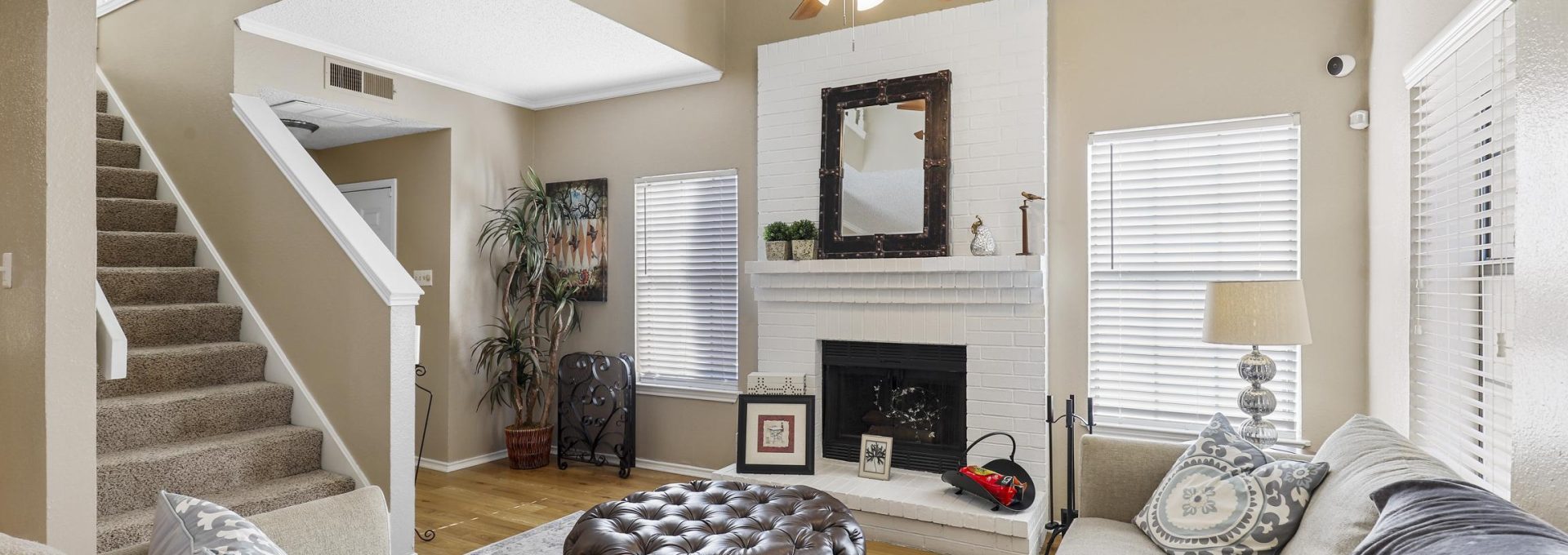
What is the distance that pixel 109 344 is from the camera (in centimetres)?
256

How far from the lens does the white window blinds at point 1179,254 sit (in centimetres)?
345

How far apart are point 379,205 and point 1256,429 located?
205 inches

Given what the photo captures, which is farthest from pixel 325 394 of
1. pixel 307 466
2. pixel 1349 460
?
pixel 1349 460

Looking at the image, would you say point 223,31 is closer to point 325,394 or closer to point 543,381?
point 325,394

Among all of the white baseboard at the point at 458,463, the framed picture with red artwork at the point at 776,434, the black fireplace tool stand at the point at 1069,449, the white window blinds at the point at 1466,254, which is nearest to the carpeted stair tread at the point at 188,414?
the white baseboard at the point at 458,463

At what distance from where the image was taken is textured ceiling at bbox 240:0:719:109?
363 centimetres

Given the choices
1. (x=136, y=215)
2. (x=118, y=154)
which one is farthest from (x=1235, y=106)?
(x=118, y=154)

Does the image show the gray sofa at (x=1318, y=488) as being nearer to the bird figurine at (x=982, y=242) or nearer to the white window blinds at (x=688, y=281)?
the bird figurine at (x=982, y=242)

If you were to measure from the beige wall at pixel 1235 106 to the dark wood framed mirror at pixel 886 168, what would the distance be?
55 cm

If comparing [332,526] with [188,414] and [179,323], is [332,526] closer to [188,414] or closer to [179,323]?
[188,414]

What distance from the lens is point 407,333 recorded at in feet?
10.7

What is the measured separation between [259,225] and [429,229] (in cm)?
134

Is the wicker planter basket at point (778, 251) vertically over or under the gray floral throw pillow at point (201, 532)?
over

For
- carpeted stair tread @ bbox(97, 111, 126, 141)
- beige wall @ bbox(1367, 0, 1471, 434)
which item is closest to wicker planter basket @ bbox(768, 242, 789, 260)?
beige wall @ bbox(1367, 0, 1471, 434)
